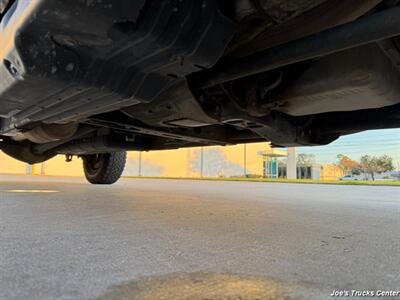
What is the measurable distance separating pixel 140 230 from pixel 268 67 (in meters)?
0.99

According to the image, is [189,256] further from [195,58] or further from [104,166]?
[104,166]

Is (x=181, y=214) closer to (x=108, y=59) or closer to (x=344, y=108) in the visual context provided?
(x=344, y=108)

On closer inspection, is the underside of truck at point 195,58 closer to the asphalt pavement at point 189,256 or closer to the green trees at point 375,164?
the asphalt pavement at point 189,256

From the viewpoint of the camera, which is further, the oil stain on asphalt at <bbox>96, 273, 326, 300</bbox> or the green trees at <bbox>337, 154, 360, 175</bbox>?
the green trees at <bbox>337, 154, 360, 175</bbox>

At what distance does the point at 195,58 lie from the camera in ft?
3.21

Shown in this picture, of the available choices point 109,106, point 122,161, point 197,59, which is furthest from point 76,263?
point 122,161

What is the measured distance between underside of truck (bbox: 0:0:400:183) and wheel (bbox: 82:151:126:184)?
2671 mm

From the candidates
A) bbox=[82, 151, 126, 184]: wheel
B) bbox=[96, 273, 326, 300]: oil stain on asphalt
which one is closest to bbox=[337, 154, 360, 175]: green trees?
bbox=[82, 151, 126, 184]: wheel

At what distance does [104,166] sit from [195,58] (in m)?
3.88

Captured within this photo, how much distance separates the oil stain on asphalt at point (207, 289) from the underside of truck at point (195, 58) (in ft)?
1.91

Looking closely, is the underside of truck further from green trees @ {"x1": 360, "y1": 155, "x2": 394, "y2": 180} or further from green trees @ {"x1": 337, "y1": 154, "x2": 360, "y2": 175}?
green trees @ {"x1": 360, "y1": 155, "x2": 394, "y2": 180}

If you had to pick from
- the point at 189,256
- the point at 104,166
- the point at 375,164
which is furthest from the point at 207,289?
the point at 375,164

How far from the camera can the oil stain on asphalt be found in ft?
2.79

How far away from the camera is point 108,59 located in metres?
0.97
